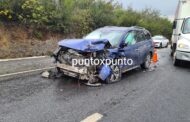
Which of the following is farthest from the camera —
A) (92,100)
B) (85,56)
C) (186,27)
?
(186,27)

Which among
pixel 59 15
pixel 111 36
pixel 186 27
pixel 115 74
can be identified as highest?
pixel 59 15

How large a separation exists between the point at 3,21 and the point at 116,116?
34.8 ft

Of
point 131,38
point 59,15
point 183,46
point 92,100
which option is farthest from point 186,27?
point 59,15

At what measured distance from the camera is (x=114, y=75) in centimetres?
782

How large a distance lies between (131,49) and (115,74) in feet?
4.66

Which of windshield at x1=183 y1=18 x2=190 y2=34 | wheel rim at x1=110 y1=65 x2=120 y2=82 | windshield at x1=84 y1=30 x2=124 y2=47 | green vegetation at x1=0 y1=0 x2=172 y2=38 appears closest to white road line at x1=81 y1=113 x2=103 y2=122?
wheel rim at x1=110 y1=65 x2=120 y2=82

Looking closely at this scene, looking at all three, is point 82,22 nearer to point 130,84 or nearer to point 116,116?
point 130,84

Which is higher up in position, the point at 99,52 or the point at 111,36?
the point at 111,36

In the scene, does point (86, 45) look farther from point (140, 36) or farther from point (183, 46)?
point (183, 46)

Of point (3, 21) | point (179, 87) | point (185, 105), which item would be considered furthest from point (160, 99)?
point (3, 21)

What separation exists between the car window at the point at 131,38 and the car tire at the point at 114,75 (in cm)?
119

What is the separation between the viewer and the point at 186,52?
1062 cm

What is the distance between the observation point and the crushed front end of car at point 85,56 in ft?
23.6

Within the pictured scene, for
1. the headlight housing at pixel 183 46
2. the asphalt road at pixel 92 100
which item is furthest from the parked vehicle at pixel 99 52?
the headlight housing at pixel 183 46
